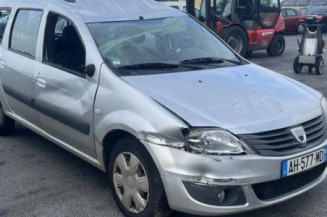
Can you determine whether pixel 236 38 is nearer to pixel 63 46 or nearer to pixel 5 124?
pixel 5 124

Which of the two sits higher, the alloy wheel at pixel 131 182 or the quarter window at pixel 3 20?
the quarter window at pixel 3 20

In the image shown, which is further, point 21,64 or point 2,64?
point 2,64

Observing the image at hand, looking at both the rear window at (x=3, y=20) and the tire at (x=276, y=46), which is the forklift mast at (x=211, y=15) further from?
the rear window at (x=3, y=20)

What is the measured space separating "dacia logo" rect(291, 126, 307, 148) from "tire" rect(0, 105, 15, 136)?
361 cm

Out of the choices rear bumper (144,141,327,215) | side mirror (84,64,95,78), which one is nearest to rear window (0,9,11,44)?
side mirror (84,64,95,78)

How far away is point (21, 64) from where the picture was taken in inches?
187

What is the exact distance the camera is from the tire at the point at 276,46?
13.7 meters

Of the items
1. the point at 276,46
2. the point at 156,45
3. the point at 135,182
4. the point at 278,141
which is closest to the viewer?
the point at 278,141

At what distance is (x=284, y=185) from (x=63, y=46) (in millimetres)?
2335

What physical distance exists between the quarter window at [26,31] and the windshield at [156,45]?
982 mm

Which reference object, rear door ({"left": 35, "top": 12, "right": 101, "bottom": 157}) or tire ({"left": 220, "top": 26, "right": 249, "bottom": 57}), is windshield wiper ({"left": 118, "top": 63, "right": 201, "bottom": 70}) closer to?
rear door ({"left": 35, "top": 12, "right": 101, "bottom": 157})

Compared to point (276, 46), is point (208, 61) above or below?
above

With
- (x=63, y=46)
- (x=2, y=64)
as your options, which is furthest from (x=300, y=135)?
(x=2, y=64)

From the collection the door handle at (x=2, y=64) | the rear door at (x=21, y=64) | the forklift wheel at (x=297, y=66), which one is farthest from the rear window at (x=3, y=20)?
the forklift wheel at (x=297, y=66)
